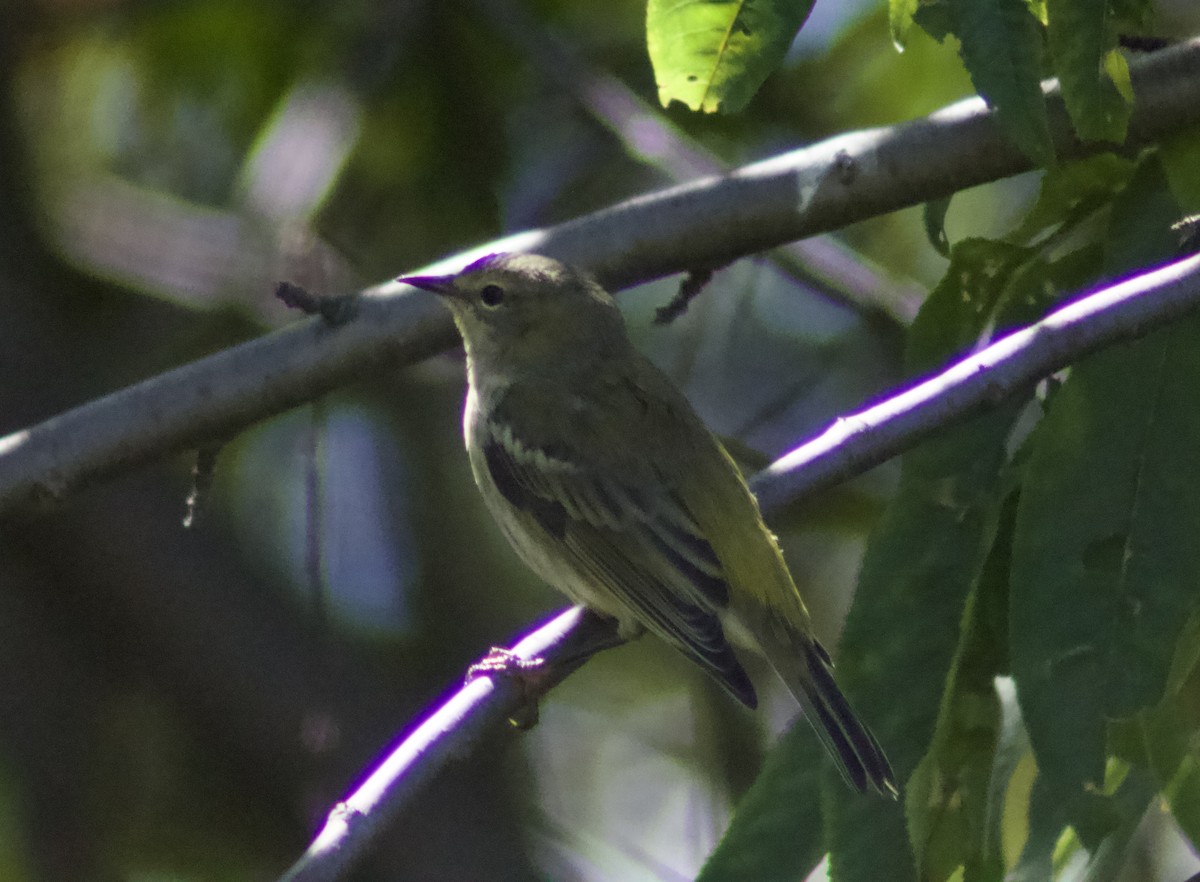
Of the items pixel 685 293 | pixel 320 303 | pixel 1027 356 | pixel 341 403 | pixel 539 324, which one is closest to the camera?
pixel 1027 356

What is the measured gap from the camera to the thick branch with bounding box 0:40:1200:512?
3.23 m

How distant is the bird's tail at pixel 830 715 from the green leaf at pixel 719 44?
3.65ft

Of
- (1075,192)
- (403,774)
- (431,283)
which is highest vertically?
(1075,192)

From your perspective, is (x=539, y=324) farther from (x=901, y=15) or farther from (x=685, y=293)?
(x=901, y=15)

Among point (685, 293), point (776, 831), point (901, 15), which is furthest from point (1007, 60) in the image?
point (685, 293)

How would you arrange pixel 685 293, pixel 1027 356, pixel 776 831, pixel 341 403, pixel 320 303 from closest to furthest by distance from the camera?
pixel 776 831
pixel 1027 356
pixel 320 303
pixel 685 293
pixel 341 403

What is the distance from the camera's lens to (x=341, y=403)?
545 cm

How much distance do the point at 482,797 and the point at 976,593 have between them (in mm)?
2323

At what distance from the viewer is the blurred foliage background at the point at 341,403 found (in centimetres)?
466

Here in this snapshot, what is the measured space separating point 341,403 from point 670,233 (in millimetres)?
2262

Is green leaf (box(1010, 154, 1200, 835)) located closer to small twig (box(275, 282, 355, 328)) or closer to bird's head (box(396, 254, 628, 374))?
small twig (box(275, 282, 355, 328))

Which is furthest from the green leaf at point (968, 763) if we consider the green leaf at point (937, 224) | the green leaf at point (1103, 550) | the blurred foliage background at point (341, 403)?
the blurred foliage background at point (341, 403)

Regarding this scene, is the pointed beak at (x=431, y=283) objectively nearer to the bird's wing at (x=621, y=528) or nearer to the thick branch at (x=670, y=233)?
the thick branch at (x=670, y=233)

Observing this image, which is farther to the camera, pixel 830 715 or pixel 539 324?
pixel 539 324
